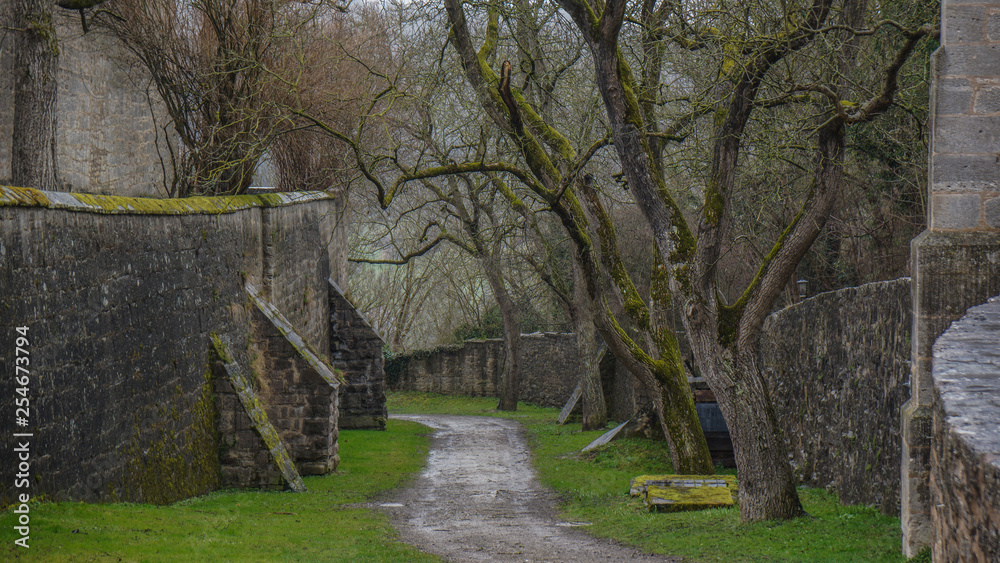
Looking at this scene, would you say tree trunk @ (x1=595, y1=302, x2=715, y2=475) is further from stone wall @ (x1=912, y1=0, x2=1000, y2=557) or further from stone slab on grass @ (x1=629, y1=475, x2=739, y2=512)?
stone wall @ (x1=912, y1=0, x2=1000, y2=557)

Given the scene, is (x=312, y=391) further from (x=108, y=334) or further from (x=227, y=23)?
(x=227, y=23)

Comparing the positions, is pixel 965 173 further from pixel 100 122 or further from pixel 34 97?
pixel 100 122

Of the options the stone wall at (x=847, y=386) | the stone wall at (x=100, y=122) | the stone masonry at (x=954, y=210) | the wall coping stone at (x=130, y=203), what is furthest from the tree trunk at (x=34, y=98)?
the stone masonry at (x=954, y=210)

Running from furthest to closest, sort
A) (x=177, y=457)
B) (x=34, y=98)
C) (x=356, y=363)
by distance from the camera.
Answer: (x=356, y=363)
(x=34, y=98)
(x=177, y=457)

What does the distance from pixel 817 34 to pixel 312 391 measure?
8630mm

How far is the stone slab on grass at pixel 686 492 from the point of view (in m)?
9.88

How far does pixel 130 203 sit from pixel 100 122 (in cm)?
845

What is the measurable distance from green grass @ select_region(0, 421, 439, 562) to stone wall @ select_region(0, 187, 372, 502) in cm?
46

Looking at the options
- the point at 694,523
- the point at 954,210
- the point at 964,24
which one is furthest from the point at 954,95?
the point at 694,523

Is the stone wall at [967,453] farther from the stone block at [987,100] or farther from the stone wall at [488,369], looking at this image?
the stone wall at [488,369]

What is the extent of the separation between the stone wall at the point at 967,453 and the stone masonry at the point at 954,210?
9.65 feet

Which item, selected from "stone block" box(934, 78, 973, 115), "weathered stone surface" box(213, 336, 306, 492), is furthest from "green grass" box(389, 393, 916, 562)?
"weathered stone surface" box(213, 336, 306, 492)

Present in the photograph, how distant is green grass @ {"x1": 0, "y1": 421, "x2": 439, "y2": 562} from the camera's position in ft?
Answer: 18.5

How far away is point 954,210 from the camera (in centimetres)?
643
